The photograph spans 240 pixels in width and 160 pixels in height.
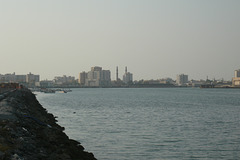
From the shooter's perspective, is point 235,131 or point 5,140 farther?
point 235,131

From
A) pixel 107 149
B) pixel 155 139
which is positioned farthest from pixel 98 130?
pixel 107 149

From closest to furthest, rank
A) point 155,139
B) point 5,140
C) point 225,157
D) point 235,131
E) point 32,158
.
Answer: point 32,158
point 5,140
point 225,157
point 155,139
point 235,131

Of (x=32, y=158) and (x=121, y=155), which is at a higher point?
(x=32, y=158)

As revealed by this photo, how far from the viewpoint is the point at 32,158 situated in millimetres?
11805

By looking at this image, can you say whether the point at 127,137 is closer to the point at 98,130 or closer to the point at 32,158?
the point at 98,130

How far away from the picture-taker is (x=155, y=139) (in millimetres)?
23812

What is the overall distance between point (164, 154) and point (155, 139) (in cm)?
463

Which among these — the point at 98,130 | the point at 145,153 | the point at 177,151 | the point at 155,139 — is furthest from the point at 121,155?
the point at 98,130

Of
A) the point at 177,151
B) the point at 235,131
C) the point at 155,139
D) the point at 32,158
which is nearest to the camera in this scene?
the point at 32,158

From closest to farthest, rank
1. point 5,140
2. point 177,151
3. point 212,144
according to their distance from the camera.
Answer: point 5,140 → point 177,151 → point 212,144

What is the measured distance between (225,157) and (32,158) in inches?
432

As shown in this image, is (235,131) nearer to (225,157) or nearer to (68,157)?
(225,157)

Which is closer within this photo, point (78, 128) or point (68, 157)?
point (68, 157)

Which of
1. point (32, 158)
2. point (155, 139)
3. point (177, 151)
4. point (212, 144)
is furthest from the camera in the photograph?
point (155, 139)
